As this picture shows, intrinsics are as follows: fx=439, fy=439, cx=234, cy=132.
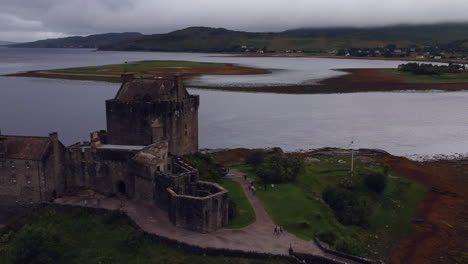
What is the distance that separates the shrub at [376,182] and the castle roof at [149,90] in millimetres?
22699

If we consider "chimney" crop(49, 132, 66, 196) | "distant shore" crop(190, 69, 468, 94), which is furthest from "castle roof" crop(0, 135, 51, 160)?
"distant shore" crop(190, 69, 468, 94)

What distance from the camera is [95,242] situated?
111 feet

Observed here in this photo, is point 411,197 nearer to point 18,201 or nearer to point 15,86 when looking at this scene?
point 18,201

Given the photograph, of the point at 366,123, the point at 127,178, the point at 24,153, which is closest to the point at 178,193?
the point at 127,178

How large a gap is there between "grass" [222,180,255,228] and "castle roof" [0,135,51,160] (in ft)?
56.6

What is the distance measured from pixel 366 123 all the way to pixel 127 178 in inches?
2262

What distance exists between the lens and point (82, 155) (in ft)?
136

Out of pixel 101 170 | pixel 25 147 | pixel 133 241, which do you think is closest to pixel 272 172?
pixel 101 170

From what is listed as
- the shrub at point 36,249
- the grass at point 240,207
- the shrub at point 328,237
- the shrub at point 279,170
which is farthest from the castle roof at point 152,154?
the shrub at point 328,237

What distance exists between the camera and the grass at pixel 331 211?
35.6 meters

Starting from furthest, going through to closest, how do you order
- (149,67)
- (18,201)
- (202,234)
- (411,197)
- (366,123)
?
(149,67) < (366,123) < (411,197) < (18,201) < (202,234)

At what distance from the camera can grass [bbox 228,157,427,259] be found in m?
35.6

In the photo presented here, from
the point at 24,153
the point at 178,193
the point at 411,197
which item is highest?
the point at 24,153

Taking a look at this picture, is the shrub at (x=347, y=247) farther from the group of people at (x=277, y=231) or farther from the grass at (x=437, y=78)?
Result: the grass at (x=437, y=78)
